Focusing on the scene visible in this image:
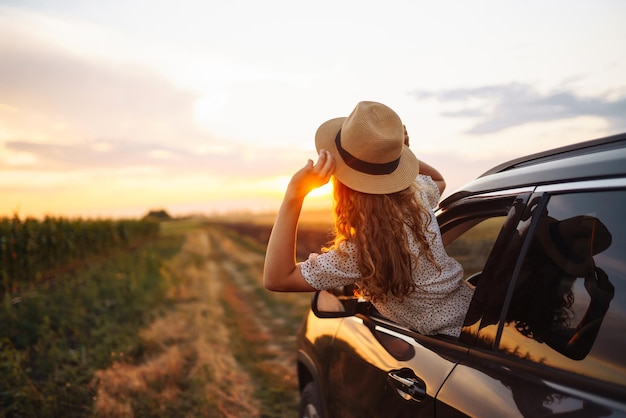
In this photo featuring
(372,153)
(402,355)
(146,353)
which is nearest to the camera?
(402,355)

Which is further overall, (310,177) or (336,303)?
(336,303)

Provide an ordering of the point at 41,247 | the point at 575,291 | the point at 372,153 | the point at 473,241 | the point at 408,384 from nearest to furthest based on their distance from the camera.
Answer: the point at 575,291, the point at 408,384, the point at 372,153, the point at 473,241, the point at 41,247

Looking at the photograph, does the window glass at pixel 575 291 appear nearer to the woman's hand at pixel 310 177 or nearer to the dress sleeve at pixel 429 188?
the woman's hand at pixel 310 177

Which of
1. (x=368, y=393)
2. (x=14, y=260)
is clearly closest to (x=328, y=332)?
(x=368, y=393)

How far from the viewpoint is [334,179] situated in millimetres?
2553

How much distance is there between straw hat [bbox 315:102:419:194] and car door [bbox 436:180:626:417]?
0.64 m

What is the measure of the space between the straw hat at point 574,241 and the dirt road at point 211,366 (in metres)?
4.26

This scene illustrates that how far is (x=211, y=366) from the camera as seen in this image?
671 cm

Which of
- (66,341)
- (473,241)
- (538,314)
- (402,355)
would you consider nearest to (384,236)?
(402,355)

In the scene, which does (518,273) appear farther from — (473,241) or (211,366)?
(211,366)

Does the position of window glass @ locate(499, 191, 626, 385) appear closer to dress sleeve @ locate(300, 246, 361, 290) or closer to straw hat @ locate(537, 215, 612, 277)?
straw hat @ locate(537, 215, 612, 277)

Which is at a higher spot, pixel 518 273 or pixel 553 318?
pixel 518 273

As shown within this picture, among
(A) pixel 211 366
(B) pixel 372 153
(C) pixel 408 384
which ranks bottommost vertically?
(A) pixel 211 366

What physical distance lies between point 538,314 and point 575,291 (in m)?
0.13
